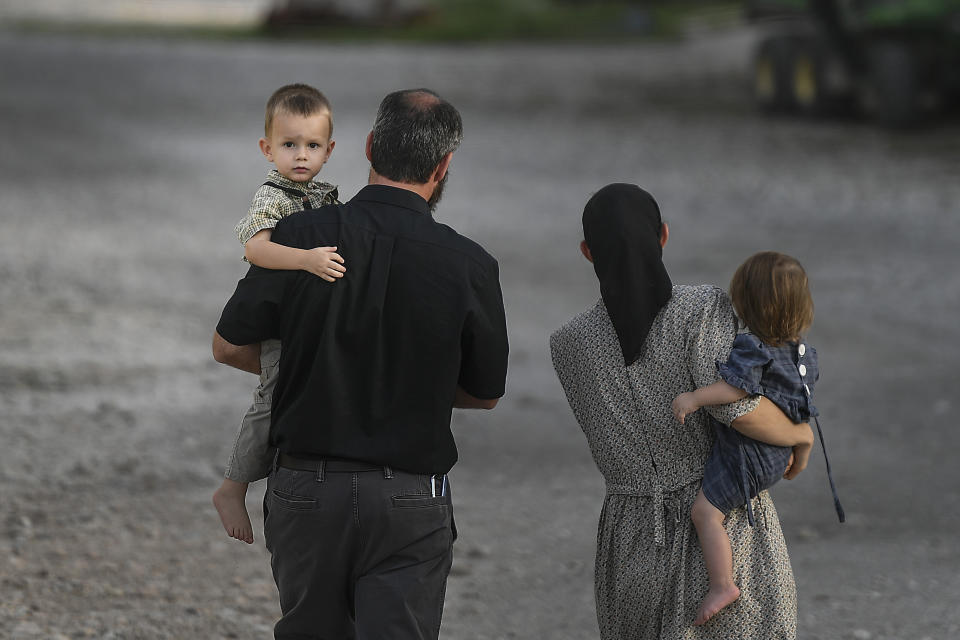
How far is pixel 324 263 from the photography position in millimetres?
3178

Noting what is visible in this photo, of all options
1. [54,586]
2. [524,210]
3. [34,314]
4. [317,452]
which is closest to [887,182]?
[524,210]

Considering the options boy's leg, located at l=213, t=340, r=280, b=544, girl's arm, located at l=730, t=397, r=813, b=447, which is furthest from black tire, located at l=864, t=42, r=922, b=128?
boy's leg, located at l=213, t=340, r=280, b=544

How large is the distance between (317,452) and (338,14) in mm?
34935

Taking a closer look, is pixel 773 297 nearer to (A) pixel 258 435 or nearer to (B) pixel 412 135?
(B) pixel 412 135

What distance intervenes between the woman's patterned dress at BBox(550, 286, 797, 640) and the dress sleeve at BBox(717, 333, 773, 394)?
Result: 32mm

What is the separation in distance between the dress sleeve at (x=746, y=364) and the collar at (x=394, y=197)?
853mm

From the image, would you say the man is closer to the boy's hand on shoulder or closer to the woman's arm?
the woman's arm

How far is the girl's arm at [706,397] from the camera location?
3207 mm

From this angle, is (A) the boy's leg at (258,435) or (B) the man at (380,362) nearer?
(B) the man at (380,362)

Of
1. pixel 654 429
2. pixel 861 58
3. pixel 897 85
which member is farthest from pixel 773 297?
pixel 861 58

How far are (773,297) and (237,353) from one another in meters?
1.40

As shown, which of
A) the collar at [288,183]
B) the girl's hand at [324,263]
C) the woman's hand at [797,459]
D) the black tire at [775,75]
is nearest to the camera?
the girl's hand at [324,263]

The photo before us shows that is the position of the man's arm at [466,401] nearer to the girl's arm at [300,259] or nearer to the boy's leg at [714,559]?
the girl's arm at [300,259]

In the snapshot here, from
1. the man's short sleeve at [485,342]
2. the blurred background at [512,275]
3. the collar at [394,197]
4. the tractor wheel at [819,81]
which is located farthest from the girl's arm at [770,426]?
the tractor wheel at [819,81]
